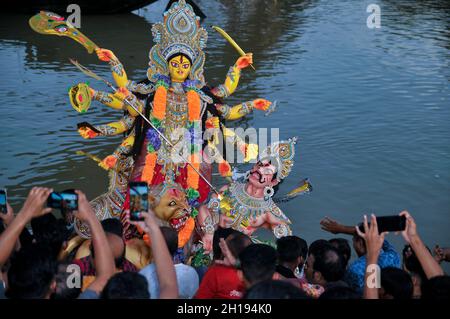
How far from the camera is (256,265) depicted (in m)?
3.57

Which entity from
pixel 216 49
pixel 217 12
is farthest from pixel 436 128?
pixel 217 12

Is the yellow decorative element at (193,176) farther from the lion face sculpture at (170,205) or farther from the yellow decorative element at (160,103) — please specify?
the yellow decorative element at (160,103)

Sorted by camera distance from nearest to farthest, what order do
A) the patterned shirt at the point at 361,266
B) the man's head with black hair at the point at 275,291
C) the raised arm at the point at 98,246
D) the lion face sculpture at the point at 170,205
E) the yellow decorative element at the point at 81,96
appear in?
the man's head with black hair at the point at 275,291 → the raised arm at the point at 98,246 → the patterned shirt at the point at 361,266 → the lion face sculpture at the point at 170,205 → the yellow decorative element at the point at 81,96

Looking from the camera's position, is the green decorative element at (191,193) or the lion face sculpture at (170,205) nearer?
the lion face sculpture at (170,205)

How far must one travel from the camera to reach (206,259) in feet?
20.5

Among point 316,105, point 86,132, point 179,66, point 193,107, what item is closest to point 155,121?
point 193,107

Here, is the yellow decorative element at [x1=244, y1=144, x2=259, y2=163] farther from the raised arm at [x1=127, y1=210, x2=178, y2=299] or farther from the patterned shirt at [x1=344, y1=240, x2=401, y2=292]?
the raised arm at [x1=127, y1=210, x2=178, y2=299]

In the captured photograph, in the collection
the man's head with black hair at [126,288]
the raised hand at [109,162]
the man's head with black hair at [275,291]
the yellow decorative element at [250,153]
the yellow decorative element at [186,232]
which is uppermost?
the man's head with black hair at [275,291]

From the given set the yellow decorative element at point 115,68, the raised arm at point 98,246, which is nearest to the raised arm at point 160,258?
the raised arm at point 98,246

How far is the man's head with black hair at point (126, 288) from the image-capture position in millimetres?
3113

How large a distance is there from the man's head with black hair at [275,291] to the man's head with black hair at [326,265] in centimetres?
156

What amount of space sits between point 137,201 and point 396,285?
1715 mm

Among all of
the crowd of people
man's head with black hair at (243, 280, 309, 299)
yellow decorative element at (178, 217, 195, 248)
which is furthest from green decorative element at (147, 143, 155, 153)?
man's head with black hair at (243, 280, 309, 299)
